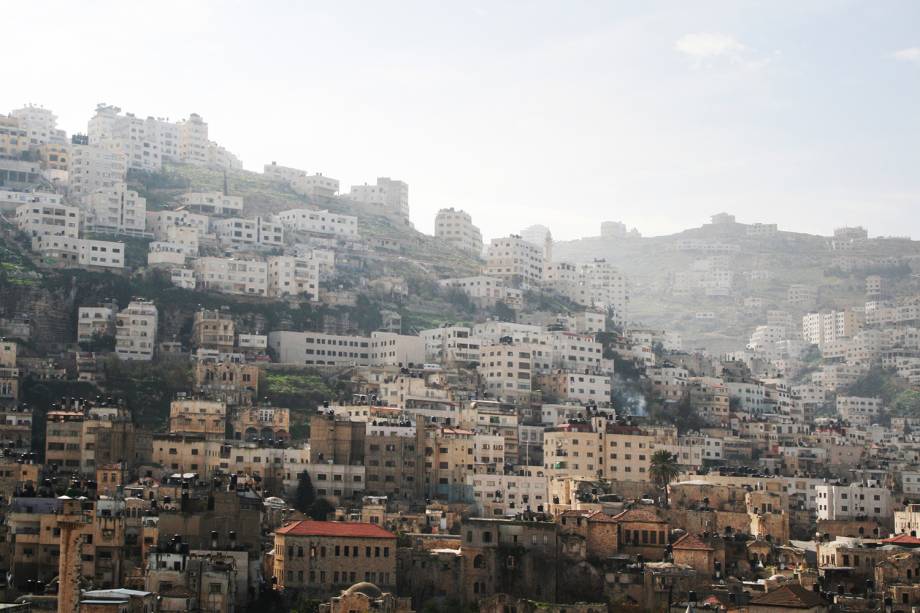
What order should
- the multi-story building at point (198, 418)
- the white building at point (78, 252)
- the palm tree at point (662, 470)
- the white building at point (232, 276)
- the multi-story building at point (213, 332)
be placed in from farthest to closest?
the white building at point (232, 276), the white building at point (78, 252), the multi-story building at point (213, 332), the multi-story building at point (198, 418), the palm tree at point (662, 470)

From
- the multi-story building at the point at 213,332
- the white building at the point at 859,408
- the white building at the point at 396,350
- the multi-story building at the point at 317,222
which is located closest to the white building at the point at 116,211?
the multi-story building at the point at 317,222

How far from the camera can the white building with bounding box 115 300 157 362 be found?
399 ft

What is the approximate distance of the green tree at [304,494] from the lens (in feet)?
322

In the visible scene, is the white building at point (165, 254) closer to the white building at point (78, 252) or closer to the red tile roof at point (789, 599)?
the white building at point (78, 252)

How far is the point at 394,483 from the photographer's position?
102375mm

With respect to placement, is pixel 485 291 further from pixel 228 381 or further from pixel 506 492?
pixel 506 492

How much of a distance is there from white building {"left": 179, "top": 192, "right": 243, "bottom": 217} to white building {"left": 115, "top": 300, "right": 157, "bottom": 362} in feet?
136

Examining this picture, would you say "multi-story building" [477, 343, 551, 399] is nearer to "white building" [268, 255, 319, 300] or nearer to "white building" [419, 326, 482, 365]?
"white building" [419, 326, 482, 365]

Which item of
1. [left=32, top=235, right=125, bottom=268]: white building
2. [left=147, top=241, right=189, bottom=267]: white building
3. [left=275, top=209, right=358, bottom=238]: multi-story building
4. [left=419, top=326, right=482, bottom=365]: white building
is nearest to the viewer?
[left=32, top=235, right=125, bottom=268]: white building

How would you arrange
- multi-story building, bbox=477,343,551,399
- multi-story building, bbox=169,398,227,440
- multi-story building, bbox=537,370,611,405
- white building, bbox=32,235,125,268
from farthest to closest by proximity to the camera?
white building, bbox=32,235,125,268 → multi-story building, bbox=537,370,611,405 → multi-story building, bbox=477,343,551,399 → multi-story building, bbox=169,398,227,440

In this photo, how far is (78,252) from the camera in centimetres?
13575

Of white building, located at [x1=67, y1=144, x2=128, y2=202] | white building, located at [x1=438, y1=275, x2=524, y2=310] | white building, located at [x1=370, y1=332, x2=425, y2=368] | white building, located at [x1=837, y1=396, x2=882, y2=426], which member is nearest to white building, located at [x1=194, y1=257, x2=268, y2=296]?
white building, located at [x1=370, y1=332, x2=425, y2=368]

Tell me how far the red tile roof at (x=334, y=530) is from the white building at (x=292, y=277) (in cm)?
5964

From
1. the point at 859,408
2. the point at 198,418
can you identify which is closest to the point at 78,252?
the point at 198,418
